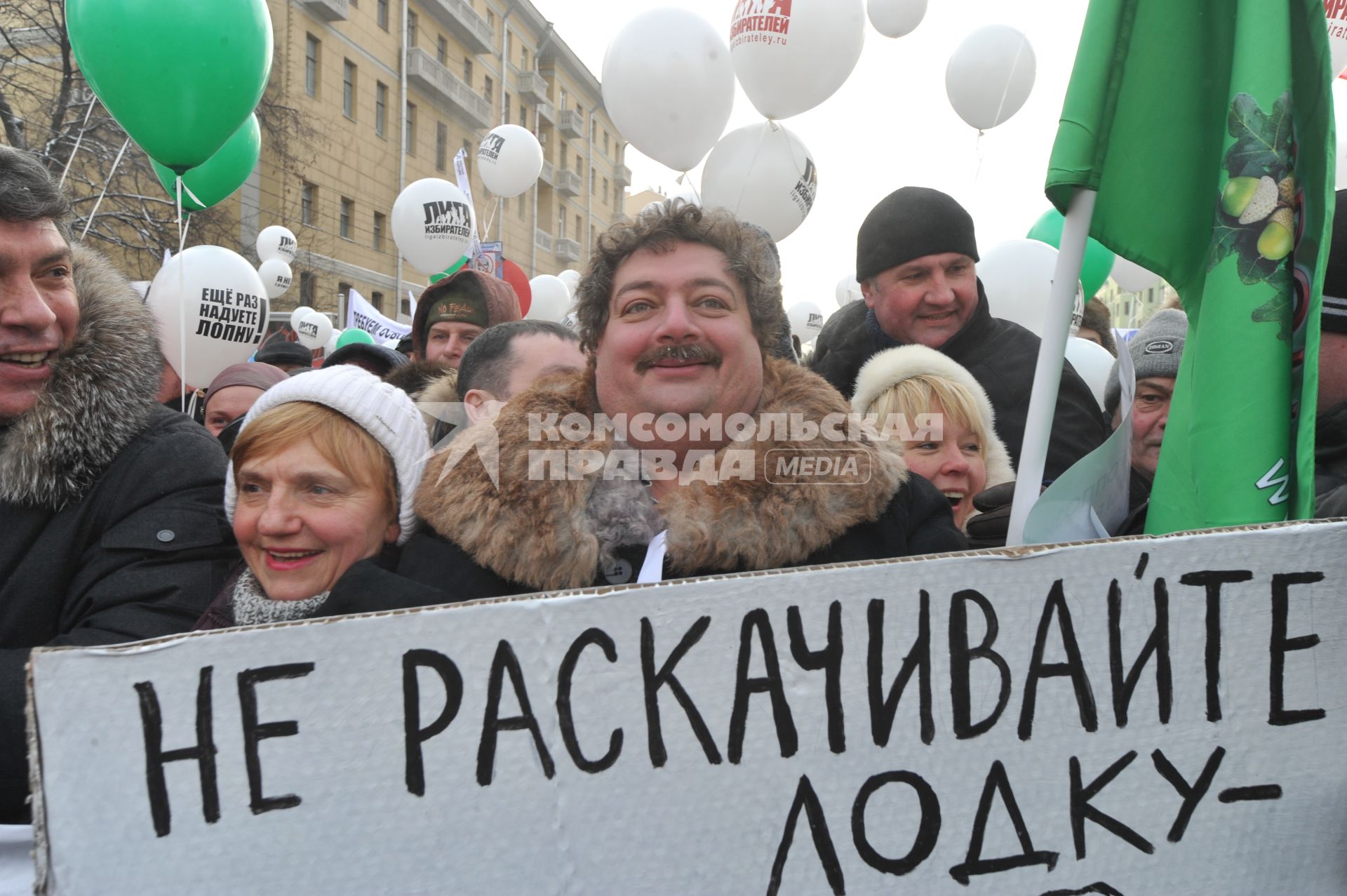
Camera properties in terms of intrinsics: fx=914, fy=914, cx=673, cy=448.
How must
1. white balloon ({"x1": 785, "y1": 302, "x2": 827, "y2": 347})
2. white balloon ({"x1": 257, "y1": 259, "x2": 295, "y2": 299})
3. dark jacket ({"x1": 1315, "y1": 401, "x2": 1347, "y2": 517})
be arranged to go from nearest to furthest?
dark jacket ({"x1": 1315, "y1": 401, "x2": 1347, "y2": 517}), white balloon ({"x1": 257, "y1": 259, "x2": 295, "y2": 299}), white balloon ({"x1": 785, "y1": 302, "x2": 827, "y2": 347})

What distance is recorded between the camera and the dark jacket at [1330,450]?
155 cm

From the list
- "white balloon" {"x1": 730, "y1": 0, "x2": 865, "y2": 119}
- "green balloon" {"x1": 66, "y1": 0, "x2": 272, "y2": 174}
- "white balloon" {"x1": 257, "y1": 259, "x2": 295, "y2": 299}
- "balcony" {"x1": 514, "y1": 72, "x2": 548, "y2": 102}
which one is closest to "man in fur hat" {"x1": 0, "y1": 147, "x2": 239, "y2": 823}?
"green balloon" {"x1": 66, "y1": 0, "x2": 272, "y2": 174}

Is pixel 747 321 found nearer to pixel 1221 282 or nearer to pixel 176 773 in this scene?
pixel 1221 282

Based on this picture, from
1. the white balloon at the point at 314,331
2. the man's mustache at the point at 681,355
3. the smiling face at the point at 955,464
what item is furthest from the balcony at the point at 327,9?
the man's mustache at the point at 681,355

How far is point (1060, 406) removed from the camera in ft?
8.69

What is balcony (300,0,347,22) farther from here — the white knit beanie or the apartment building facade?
the white knit beanie

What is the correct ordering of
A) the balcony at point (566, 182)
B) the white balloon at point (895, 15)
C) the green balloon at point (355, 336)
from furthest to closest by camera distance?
1. the balcony at point (566, 182)
2. the green balloon at point (355, 336)
3. the white balloon at point (895, 15)

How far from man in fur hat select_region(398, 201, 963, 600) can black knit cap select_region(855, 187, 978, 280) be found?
1.13 meters

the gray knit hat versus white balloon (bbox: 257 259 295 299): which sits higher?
white balloon (bbox: 257 259 295 299)

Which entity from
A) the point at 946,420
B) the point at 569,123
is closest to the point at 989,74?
the point at 946,420

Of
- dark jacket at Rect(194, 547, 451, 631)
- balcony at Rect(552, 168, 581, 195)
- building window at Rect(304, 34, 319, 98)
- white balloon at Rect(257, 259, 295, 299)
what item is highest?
balcony at Rect(552, 168, 581, 195)

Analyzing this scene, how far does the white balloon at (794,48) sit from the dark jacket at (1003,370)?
6.92ft

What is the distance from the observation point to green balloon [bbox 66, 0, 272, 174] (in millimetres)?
3652

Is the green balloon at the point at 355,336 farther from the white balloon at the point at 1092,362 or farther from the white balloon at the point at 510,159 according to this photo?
the white balloon at the point at 1092,362
